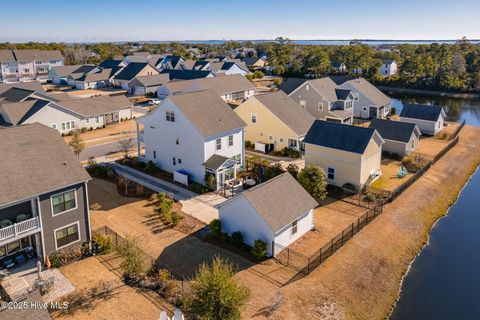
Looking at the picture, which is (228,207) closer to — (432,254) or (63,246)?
(63,246)

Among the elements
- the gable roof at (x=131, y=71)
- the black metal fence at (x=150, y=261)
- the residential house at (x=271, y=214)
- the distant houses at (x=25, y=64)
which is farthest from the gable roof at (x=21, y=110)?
the distant houses at (x=25, y=64)

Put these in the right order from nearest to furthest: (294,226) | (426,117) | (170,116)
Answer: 1. (294,226)
2. (170,116)
3. (426,117)

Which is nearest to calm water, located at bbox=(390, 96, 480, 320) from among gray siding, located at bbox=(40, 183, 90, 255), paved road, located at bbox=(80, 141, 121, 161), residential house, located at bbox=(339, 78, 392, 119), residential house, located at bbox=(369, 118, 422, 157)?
residential house, located at bbox=(369, 118, 422, 157)

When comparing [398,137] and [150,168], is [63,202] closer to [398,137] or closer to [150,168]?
[150,168]

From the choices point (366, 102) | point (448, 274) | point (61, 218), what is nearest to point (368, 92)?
point (366, 102)

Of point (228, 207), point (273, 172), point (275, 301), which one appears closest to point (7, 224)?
point (228, 207)

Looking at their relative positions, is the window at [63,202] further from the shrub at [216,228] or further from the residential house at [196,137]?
the residential house at [196,137]
